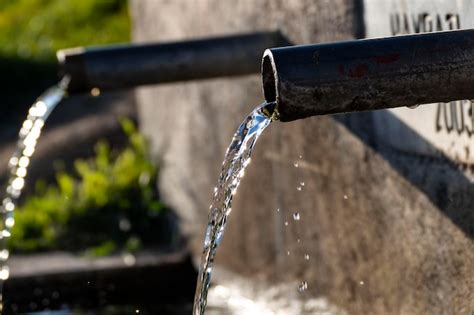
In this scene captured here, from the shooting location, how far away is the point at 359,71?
8.26ft

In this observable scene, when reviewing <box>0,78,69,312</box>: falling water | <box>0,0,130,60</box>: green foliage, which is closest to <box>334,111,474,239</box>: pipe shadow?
<box>0,78,69,312</box>: falling water

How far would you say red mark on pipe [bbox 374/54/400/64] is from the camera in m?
2.53

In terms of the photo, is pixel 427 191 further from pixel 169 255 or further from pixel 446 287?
pixel 169 255

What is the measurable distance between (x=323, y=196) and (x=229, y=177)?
3.80 feet

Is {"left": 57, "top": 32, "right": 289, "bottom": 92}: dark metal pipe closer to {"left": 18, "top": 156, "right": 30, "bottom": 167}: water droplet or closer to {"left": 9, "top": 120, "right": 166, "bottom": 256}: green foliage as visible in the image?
{"left": 18, "top": 156, "right": 30, "bottom": 167}: water droplet

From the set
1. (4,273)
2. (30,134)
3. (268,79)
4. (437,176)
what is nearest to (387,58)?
(268,79)

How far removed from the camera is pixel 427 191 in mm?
3594

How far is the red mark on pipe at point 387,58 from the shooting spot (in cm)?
253

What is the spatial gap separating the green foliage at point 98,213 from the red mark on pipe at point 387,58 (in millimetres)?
4081

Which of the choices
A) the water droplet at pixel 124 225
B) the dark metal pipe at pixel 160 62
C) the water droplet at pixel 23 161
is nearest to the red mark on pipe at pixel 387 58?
the dark metal pipe at pixel 160 62

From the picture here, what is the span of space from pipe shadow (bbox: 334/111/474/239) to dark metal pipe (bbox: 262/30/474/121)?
0.74 metres

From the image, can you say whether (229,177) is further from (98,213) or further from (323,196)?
(98,213)

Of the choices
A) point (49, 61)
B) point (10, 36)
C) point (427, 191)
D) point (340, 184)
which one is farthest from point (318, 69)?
point (10, 36)

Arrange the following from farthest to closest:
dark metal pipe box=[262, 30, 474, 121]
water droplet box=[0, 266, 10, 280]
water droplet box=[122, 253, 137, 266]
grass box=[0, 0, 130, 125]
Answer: grass box=[0, 0, 130, 125] < water droplet box=[122, 253, 137, 266] < water droplet box=[0, 266, 10, 280] < dark metal pipe box=[262, 30, 474, 121]
